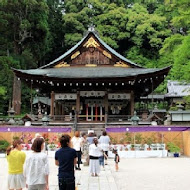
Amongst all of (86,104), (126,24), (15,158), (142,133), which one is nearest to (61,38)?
(126,24)

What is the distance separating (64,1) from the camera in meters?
54.4

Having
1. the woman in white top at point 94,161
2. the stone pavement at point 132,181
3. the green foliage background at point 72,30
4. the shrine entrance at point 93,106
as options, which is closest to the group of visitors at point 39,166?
the stone pavement at point 132,181

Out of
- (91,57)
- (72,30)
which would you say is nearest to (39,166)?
(91,57)

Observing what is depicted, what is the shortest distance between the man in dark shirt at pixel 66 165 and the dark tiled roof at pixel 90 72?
19313 mm

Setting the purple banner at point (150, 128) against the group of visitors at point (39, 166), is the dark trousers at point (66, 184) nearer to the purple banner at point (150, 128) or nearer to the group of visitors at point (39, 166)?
the group of visitors at point (39, 166)

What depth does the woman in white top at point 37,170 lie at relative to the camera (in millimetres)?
5566

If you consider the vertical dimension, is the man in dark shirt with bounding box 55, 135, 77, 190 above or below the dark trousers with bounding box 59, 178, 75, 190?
above

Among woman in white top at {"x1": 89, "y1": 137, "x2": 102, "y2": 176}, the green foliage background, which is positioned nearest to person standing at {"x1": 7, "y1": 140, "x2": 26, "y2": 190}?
woman in white top at {"x1": 89, "y1": 137, "x2": 102, "y2": 176}

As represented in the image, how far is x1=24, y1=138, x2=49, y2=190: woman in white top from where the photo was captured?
5.57 meters

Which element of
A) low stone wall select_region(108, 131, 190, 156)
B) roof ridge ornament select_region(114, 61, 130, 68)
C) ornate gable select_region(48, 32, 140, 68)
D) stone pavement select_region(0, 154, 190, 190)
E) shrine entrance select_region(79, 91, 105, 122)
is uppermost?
ornate gable select_region(48, 32, 140, 68)

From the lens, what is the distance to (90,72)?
2742 centimetres

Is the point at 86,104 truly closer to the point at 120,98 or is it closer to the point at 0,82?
the point at 120,98

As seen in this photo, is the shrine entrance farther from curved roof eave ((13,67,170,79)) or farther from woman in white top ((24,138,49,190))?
woman in white top ((24,138,49,190))

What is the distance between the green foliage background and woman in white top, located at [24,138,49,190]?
28.9 m
